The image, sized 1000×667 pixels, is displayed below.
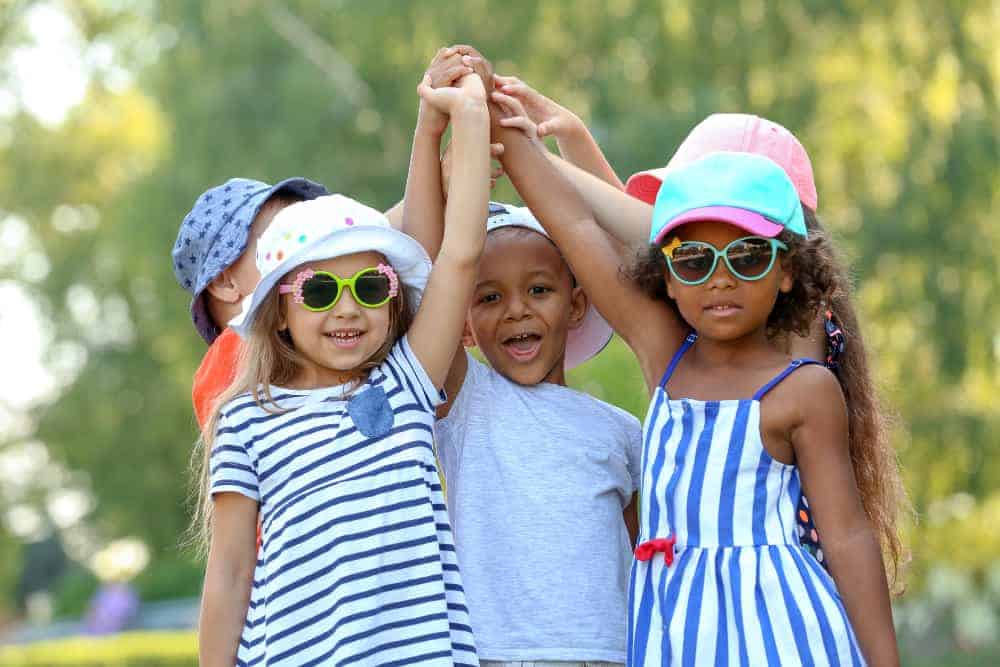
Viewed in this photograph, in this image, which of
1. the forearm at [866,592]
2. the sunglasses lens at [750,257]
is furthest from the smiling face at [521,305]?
the forearm at [866,592]

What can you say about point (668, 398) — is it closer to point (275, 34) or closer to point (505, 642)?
point (505, 642)

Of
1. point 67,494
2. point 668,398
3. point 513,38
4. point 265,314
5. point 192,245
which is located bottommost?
point 668,398

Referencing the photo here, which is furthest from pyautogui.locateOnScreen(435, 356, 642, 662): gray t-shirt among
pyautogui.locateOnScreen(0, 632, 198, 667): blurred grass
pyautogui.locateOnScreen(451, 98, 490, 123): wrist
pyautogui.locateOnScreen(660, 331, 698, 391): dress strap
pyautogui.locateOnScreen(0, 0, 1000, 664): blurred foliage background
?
pyautogui.locateOnScreen(0, 632, 198, 667): blurred grass

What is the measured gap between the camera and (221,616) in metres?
2.94

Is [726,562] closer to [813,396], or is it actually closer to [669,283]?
[813,396]

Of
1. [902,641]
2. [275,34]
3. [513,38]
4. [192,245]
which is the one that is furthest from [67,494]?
[192,245]

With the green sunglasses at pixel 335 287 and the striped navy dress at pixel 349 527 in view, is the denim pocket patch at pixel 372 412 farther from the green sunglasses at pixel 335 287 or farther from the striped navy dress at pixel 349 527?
the green sunglasses at pixel 335 287

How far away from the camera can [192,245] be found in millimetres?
3664

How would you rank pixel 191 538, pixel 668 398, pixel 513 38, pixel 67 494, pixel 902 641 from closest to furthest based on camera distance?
pixel 668 398
pixel 191 538
pixel 902 641
pixel 513 38
pixel 67 494

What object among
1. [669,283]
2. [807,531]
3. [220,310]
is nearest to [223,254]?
[220,310]

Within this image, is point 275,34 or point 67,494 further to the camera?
point 67,494

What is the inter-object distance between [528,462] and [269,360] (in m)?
0.58

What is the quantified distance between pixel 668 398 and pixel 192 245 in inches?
52.4

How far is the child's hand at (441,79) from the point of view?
317 cm
